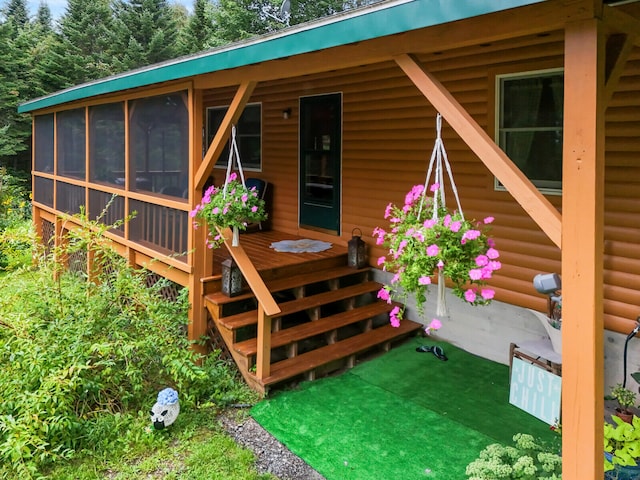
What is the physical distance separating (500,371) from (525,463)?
7.02 ft

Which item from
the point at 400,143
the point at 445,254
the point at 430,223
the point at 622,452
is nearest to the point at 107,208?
the point at 400,143

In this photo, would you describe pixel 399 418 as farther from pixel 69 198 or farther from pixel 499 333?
pixel 69 198

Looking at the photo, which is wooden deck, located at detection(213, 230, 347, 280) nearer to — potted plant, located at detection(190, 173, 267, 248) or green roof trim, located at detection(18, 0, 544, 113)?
potted plant, located at detection(190, 173, 267, 248)

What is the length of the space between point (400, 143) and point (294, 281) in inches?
73.8

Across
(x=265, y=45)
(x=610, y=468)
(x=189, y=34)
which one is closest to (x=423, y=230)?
(x=610, y=468)

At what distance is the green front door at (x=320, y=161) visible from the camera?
5957 millimetres

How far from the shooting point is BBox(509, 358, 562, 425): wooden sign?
2887mm

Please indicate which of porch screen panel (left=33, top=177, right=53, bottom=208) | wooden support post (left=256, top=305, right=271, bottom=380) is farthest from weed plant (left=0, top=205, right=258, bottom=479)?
porch screen panel (left=33, top=177, right=53, bottom=208)

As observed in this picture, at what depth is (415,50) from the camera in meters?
2.52

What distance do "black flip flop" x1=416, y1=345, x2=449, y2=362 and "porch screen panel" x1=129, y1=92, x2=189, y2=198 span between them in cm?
274

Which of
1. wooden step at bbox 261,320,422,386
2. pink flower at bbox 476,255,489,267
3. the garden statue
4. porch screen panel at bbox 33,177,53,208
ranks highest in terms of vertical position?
porch screen panel at bbox 33,177,53,208

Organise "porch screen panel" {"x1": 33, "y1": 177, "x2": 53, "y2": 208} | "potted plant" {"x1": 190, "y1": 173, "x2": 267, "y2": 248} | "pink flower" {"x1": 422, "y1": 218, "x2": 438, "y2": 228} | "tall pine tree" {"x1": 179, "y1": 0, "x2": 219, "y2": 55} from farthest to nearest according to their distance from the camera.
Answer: "tall pine tree" {"x1": 179, "y1": 0, "x2": 219, "y2": 55}
"porch screen panel" {"x1": 33, "y1": 177, "x2": 53, "y2": 208}
"potted plant" {"x1": 190, "y1": 173, "x2": 267, "y2": 248}
"pink flower" {"x1": 422, "y1": 218, "x2": 438, "y2": 228}

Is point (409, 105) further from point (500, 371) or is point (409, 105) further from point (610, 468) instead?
point (610, 468)

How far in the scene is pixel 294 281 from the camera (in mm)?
4812
